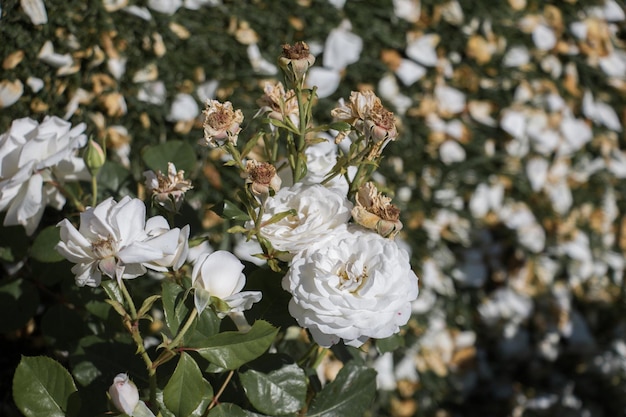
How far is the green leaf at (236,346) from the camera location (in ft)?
2.52

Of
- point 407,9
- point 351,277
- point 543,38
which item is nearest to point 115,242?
point 351,277

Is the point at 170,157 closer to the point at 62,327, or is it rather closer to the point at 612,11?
the point at 62,327

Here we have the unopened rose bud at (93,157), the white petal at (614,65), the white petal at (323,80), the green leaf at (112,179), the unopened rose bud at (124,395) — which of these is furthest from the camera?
the white petal at (614,65)

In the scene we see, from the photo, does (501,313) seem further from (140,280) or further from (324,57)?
(140,280)

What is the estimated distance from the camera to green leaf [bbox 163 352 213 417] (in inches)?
29.2

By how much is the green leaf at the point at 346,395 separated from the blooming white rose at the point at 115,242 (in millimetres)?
258

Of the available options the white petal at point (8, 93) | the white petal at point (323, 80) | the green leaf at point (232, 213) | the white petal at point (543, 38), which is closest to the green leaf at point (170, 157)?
the green leaf at point (232, 213)

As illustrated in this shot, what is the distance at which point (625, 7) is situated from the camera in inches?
85.8

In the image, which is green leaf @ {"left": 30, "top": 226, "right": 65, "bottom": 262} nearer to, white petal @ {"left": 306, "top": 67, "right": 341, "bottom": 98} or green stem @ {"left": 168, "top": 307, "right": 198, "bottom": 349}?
green stem @ {"left": 168, "top": 307, "right": 198, "bottom": 349}

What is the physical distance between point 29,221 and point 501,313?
136cm

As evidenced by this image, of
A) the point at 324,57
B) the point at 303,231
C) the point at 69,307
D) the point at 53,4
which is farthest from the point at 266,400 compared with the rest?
the point at 324,57

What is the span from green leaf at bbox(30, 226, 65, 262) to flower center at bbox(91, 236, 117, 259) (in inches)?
10.8

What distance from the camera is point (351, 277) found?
77cm

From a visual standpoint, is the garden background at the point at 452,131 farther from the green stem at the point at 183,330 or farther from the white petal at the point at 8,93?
the green stem at the point at 183,330
